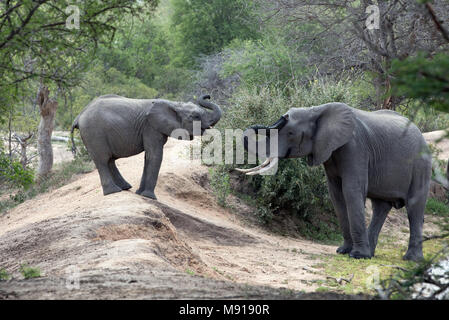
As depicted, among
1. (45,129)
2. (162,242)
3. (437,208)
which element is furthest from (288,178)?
(45,129)

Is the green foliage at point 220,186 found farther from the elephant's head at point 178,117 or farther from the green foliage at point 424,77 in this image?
the green foliage at point 424,77

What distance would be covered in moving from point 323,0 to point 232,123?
628 cm

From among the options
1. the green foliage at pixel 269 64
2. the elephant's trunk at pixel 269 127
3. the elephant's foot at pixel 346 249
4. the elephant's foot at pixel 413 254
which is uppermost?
the green foliage at pixel 269 64

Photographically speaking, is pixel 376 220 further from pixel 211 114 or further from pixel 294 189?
pixel 211 114

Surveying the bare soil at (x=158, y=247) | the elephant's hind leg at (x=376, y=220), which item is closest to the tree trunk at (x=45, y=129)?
the bare soil at (x=158, y=247)

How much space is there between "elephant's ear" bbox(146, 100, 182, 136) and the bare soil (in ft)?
4.49


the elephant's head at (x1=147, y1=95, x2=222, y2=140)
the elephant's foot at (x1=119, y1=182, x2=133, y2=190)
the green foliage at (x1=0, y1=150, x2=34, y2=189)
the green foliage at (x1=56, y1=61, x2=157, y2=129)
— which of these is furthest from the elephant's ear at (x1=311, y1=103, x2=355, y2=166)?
the green foliage at (x1=56, y1=61, x2=157, y2=129)

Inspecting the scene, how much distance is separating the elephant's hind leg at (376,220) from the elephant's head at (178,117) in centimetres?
342

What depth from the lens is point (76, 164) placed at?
1934 centimetres

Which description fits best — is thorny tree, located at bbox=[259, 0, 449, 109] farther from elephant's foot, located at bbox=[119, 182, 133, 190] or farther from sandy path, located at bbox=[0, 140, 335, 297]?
elephant's foot, located at bbox=[119, 182, 133, 190]

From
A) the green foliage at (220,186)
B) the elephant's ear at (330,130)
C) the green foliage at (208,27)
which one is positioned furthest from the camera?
the green foliage at (208,27)

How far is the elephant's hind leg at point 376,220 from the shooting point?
35.1 ft
